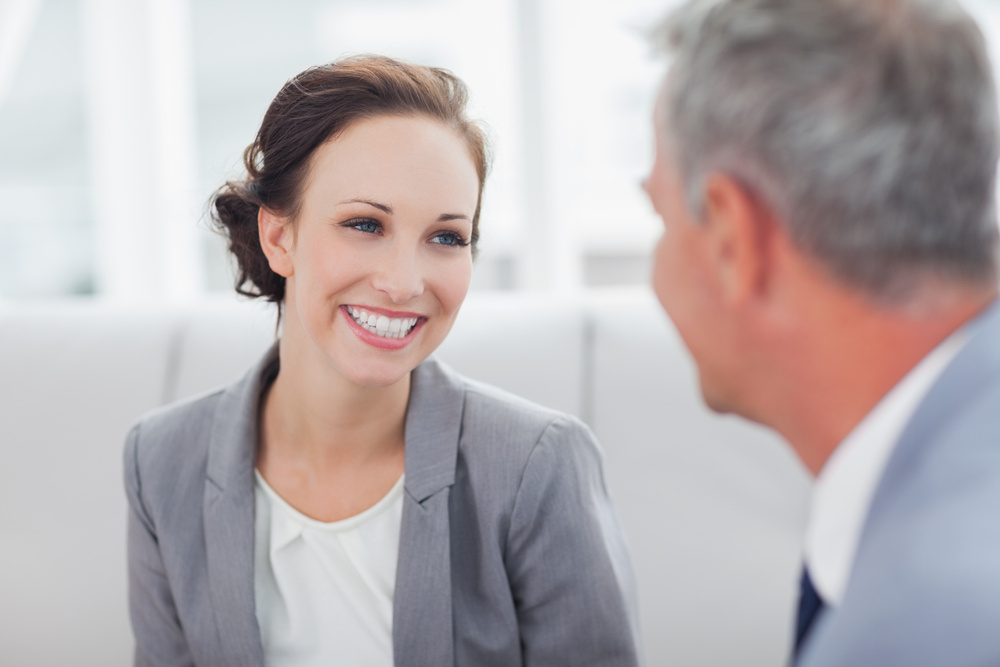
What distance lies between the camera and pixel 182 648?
1517mm

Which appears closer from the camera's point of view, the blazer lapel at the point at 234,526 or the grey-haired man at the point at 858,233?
the grey-haired man at the point at 858,233

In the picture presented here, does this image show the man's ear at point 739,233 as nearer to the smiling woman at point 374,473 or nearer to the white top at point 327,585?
the smiling woman at point 374,473

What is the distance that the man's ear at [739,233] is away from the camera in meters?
0.76

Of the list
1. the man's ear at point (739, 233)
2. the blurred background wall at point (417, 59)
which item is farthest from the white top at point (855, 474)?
the blurred background wall at point (417, 59)

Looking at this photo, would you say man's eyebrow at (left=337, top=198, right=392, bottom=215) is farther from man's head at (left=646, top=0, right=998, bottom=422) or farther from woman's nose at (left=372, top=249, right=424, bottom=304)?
man's head at (left=646, top=0, right=998, bottom=422)

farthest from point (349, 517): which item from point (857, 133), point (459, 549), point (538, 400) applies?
point (857, 133)

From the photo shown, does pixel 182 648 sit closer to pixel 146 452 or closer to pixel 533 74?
pixel 146 452

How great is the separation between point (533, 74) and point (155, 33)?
1.26 meters

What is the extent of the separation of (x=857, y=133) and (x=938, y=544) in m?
0.30

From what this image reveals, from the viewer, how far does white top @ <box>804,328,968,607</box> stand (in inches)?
28.6

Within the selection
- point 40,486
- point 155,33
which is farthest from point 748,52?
point 155,33

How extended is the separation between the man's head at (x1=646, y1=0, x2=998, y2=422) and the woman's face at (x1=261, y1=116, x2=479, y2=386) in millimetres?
639

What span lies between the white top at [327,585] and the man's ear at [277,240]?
14.5 inches

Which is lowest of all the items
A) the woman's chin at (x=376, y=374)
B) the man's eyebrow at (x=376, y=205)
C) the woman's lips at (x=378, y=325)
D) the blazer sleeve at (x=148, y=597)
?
the blazer sleeve at (x=148, y=597)
